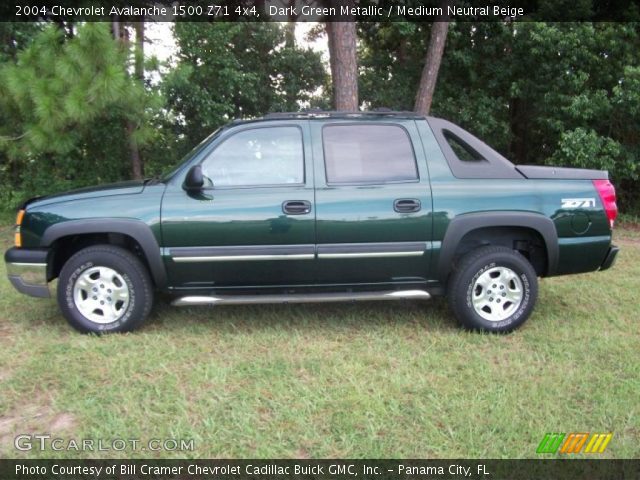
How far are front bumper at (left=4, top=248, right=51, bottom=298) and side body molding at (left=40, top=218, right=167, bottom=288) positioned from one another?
0.51 ft

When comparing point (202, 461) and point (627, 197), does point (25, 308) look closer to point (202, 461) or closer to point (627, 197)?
point (202, 461)

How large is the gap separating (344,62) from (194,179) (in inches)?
221

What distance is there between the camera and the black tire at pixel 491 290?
4164mm

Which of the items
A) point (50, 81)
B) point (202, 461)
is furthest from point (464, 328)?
point (50, 81)

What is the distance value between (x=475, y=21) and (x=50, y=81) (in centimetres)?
850

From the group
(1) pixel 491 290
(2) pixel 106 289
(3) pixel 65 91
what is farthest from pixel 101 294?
(3) pixel 65 91

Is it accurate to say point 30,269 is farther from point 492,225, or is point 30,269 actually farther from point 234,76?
point 234,76

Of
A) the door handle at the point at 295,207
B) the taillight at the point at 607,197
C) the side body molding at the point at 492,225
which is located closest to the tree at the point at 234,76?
the door handle at the point at 295,207

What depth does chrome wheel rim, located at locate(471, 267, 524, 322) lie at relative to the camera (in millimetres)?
4199

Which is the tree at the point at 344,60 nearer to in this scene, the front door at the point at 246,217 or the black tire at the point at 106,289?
the front door at the point at 246,217

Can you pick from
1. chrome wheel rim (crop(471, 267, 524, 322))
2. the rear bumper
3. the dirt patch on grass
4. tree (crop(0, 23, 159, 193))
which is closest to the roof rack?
chrome wheel rim (crop(471, 267, 524, 322))

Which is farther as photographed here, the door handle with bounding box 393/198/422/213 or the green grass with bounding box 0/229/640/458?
Result: the door handle with bounding box 393/198/422/213

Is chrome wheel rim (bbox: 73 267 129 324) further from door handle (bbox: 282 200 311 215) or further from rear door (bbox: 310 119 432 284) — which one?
Result: rear door (bbox: 310 119 432 284)

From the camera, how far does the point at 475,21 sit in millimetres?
11094
